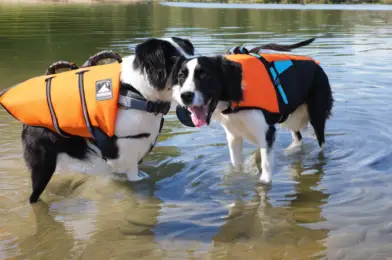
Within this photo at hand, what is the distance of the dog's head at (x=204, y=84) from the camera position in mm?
4199

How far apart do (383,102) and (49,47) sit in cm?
1218

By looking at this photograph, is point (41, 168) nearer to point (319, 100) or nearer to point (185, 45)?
point (185, 45)

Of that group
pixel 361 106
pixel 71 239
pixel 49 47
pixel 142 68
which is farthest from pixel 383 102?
pixel 49 47

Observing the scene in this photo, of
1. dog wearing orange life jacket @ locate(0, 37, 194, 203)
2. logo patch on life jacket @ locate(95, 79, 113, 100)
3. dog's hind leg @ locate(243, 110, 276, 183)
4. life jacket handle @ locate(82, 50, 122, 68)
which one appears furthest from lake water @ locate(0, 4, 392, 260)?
life jacket handle @ locate(82, 50, 122, 68)

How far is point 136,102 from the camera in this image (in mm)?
4441

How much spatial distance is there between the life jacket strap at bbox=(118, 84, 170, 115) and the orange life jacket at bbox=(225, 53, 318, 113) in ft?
2.49

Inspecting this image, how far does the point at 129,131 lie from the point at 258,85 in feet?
4.86

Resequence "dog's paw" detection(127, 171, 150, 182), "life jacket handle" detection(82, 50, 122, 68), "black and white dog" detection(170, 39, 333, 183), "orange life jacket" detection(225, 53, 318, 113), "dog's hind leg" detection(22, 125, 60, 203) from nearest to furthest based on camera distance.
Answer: "black and white dog" detection(170, 39, 333, 183)
"dog's hind leg" detection(22, 125, 60, 203)
"orange life jacket" detection(225, 53, 318, 113)
"life jacket handle" detection(82, 50, 122, 68)
"dog's paw" detection(127, 171, 150, 182)

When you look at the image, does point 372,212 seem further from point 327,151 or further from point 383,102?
point 383,102

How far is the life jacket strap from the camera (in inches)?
175

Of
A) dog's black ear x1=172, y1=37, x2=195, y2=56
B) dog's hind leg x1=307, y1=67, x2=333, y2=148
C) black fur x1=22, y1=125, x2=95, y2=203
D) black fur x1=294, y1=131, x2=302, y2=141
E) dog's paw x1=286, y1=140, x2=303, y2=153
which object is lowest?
dog's paw x1=286, y1=140, x2=303, y2=153

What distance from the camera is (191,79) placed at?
419 centimetres

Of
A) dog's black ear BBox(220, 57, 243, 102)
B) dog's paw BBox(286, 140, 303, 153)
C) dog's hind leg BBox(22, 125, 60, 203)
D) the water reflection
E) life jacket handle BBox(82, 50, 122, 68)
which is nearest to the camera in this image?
the water reflection

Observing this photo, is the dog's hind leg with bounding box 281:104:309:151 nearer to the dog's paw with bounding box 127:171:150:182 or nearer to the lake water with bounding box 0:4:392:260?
the lake water with bounding box 0:4:392:260
